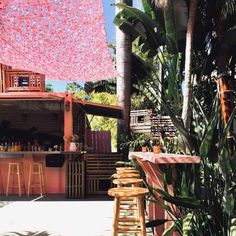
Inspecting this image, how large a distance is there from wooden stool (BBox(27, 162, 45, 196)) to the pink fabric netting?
2.03 metres

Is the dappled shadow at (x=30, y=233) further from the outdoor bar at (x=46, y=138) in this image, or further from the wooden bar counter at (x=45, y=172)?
the wooden bar counter at (x=45, y=172)

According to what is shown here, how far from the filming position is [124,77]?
32.6ft

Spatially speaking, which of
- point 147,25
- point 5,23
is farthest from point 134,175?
point 147,25

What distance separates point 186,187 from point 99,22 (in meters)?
5.93

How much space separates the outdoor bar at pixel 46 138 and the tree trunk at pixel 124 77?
0.83 ft

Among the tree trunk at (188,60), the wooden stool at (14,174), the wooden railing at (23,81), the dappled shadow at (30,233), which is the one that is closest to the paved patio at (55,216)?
the dappled shadow at (30,233)

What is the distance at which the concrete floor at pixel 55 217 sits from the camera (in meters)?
5.11

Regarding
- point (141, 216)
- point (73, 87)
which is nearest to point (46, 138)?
point (141, 216)

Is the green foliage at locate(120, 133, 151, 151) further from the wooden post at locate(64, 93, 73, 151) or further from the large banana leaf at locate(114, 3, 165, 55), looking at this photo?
the large banana leaf at locate(114, 3, 165, 55)

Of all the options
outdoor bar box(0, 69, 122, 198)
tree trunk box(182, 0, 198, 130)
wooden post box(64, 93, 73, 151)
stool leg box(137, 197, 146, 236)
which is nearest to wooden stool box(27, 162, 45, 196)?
outdoor bar box(0, 69, 122, 198)

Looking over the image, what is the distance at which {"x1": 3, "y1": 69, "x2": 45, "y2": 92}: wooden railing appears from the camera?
995 centimetres

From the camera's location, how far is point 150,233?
4.89m

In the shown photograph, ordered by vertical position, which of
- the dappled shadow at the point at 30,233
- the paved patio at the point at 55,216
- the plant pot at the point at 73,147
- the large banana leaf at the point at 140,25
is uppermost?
the large banana leaf at the point at 140,25

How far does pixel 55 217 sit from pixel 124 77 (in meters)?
4.72
